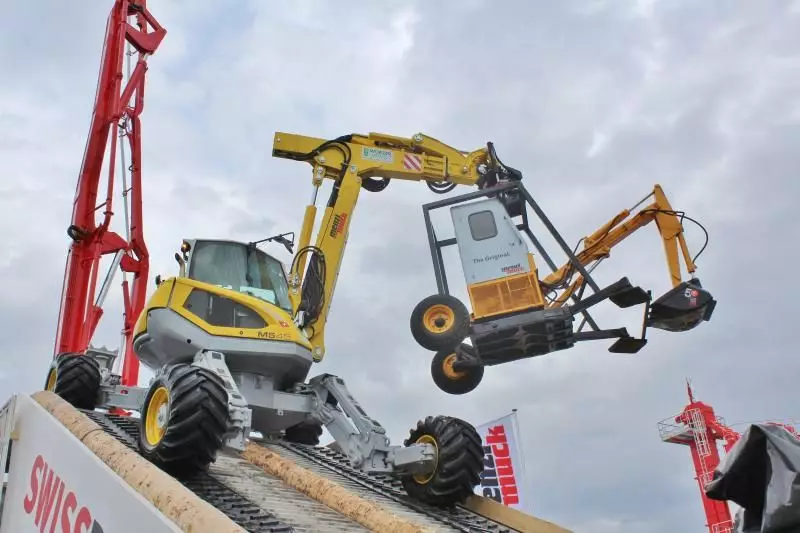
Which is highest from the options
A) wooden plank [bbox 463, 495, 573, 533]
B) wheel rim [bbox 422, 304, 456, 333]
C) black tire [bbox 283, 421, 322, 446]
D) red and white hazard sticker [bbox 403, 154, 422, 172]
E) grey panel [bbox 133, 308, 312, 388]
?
red and white hazard sticker [bbox 403, 154, 422, 172]

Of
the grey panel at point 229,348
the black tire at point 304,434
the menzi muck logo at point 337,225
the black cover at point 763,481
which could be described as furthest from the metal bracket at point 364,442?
the menzi muck logo at point 337,225

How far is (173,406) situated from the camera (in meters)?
4.91

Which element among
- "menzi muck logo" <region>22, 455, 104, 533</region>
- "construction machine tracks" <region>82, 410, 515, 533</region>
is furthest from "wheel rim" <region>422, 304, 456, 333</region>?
"menzi muck logo" <region>22, 455, 104, 533</region>

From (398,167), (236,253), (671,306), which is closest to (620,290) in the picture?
(671,306)

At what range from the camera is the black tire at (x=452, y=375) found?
35.0 feet

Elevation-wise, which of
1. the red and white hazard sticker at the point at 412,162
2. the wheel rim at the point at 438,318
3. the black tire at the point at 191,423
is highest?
the red and white hazard sticker at the point at 412,162

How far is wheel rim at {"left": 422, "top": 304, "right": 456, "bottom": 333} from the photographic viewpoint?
10688 millimetres

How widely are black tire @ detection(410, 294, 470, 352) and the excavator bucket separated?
2.63 m

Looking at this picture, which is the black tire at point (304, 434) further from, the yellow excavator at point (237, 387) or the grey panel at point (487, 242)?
the grey panel at point (487, 242)

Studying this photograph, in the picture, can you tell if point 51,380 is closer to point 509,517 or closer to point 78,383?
point 78,383

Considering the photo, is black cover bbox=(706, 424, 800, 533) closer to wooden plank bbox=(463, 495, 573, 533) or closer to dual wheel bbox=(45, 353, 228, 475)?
dual wheel bbox=(45, 353, 228, 475)

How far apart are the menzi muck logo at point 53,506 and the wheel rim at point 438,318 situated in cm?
635

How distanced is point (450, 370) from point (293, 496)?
5361mm

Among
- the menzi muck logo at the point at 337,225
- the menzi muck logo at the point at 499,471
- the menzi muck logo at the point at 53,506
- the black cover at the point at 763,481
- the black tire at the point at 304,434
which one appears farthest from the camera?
the menzi muck logo at the point at 499,471
